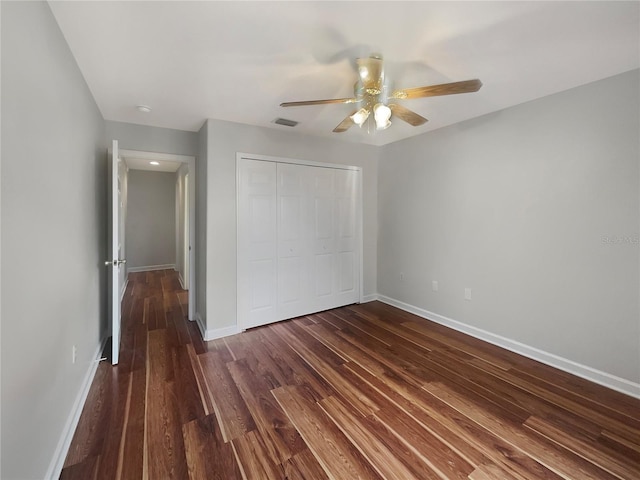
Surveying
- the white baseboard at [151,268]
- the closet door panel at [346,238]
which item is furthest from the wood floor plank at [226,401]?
the white baseboard at [151,268]

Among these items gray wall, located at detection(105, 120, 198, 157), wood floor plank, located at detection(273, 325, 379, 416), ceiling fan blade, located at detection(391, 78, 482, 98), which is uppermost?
gray wall, located at detection(105, 120, 198, 157)

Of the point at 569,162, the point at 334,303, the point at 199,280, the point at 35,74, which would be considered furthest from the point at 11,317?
the point at 569,162

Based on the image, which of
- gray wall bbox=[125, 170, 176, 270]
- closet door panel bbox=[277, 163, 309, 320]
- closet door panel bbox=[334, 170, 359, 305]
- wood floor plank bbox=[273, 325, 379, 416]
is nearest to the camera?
wood floor plank bbox=[273, 325, 379, 416]

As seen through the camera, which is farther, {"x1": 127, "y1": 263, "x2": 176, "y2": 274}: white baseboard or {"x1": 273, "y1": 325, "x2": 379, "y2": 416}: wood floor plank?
{"x1": 127, "y1": 263, "x2": 176, "y2": 274}: white baseboard

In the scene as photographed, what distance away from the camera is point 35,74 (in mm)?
1267

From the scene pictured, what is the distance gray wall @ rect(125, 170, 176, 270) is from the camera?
6.65m

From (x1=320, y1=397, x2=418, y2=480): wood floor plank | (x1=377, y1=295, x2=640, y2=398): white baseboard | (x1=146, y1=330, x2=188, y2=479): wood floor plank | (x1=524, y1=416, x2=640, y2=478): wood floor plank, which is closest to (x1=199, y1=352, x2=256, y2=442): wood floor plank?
(x1=146, y1=330, x2=188, y2=479): wood floor plank

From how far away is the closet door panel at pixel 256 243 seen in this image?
10.6 feet

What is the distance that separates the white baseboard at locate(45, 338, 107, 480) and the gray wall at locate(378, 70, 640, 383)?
351 centimetres

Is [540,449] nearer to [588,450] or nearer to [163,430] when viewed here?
[588,450]

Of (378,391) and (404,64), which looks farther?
(378,391)

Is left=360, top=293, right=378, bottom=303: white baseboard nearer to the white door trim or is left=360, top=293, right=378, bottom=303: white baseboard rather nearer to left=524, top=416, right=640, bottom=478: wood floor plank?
the white door trim

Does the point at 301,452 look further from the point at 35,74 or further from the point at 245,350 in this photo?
the point at 35,74

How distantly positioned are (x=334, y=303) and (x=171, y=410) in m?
2.46
